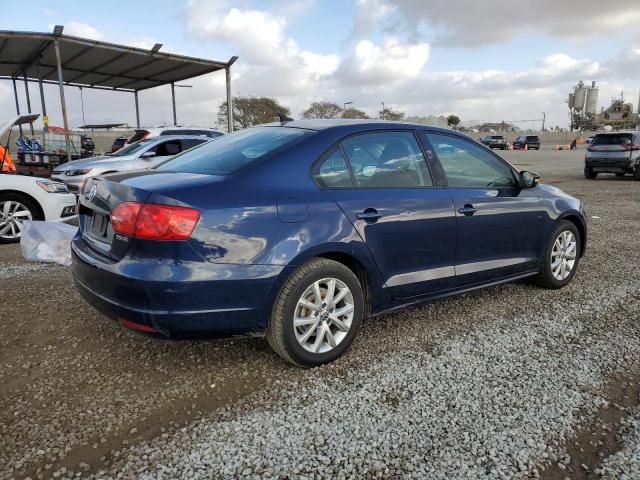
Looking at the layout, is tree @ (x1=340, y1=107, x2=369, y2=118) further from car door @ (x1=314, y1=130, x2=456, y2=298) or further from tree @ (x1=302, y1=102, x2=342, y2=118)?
car door @ (x1=314, y1=130, x2=456, y2=298)

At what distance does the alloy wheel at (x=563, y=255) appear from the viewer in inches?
181

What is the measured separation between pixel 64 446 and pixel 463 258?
279 centimetres

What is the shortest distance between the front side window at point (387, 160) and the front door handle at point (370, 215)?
0.61 feet

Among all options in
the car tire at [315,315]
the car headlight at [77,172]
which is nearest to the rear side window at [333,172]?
the car tire at [315,315]

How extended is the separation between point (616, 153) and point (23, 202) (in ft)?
54.0

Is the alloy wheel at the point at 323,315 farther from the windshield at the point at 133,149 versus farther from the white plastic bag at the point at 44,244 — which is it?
the windshield at the point at 133,149

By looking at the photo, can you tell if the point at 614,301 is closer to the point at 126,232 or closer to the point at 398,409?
the point at 398,409

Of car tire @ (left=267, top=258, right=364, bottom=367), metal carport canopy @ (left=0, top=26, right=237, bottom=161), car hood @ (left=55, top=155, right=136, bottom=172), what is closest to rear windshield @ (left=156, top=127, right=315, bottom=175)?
car tire @ (left=267, top=258, right=364, bottom=367)

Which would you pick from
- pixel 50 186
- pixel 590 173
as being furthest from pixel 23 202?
pixel 590 173

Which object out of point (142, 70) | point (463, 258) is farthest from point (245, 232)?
point (142, 70)

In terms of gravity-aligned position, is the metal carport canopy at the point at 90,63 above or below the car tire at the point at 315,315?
above

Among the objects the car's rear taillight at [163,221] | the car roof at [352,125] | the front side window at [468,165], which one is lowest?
the car's rear taillight at [163,221]

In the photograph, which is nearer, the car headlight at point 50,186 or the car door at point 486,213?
the car door at point 486,213

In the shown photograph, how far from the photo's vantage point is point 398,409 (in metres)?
2.63
